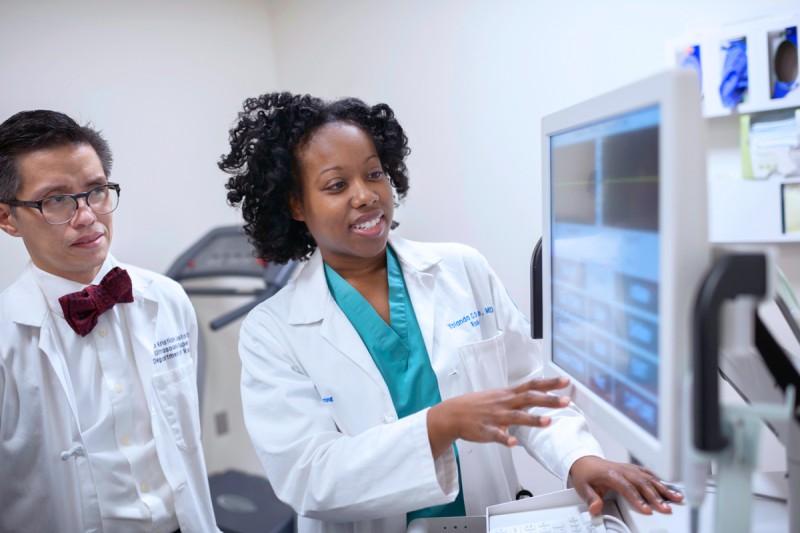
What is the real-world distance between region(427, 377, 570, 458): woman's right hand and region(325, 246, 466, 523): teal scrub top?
0.33m

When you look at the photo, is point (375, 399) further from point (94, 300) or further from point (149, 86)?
point (149, 86)

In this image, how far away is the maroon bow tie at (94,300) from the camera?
4.81 feet

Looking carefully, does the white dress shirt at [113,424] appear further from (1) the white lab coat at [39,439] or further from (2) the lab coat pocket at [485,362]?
(2) the lab coat pocket at [485,362]

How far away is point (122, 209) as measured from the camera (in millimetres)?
2684

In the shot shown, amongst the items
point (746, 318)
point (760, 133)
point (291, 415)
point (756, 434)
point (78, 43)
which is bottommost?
point (291, 415)

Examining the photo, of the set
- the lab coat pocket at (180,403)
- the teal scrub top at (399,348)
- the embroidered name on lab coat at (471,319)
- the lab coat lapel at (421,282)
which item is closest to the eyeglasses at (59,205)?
the lab coat pocket at (180,403)

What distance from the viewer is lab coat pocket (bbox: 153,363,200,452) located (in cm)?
159

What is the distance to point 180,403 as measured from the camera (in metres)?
1.63

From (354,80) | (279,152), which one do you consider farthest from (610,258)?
(354,80)

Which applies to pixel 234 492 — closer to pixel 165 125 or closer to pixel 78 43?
pixel 165 125

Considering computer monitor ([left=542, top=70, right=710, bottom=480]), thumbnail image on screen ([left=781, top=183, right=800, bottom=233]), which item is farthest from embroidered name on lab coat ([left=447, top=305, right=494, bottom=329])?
thumbnail image on screen ([left=781, top=183, right=800, bottom=233])

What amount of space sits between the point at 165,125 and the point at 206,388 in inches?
49.8

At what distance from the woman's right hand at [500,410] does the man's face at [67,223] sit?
0.97 m

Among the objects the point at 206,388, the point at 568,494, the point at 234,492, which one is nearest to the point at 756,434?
the point at 568,494
